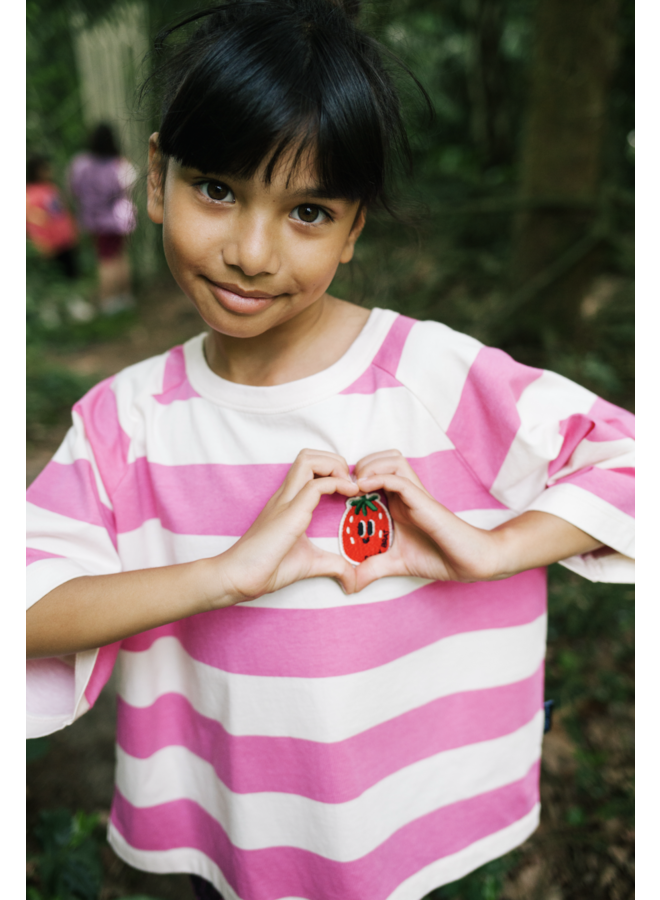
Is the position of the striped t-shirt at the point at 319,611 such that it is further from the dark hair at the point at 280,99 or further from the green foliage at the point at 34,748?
the dark hair at the point at 280,99

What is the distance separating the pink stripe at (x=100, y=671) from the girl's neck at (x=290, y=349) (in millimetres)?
456

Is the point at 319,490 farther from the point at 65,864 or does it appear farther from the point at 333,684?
the point at 65,864

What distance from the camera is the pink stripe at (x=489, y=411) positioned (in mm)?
955

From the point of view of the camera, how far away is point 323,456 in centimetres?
92

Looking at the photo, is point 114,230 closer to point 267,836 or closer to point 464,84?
point 464,84

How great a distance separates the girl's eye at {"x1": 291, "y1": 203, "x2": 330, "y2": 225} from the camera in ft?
2.77

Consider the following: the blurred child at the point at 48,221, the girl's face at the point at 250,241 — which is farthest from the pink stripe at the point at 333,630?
the blurred child at the point at 48,221

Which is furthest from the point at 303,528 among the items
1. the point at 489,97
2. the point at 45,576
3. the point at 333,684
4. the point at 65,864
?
the point at 489,97

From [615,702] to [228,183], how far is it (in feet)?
5.99

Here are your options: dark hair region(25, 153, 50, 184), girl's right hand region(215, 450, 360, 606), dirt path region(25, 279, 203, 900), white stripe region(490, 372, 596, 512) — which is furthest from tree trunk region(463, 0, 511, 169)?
girl's right hand region(215, 450, 360, 606)

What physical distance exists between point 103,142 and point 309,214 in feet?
19.3

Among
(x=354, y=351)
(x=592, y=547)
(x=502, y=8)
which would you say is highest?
(x=502, y=8)

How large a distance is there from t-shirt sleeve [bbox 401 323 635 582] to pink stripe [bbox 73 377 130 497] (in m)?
0.46
